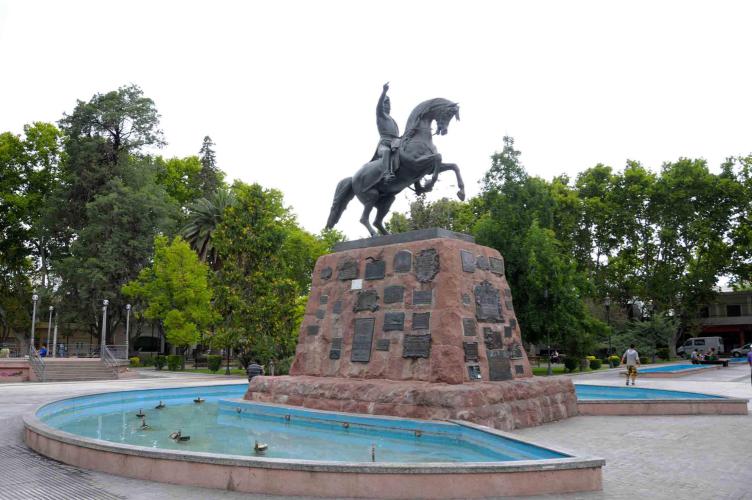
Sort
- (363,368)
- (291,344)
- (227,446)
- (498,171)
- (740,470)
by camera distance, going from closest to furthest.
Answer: (740,470) → (227,446) → (363,368) → (291,344) → (498,171)

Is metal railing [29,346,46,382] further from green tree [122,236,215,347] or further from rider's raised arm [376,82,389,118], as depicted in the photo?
rider's raised arm [376,82,389,118]

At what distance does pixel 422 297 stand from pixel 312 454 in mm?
4393

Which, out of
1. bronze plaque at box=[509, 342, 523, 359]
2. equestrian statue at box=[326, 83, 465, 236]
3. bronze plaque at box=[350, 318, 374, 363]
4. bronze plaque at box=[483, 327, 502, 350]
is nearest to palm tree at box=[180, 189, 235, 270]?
equestrian statue at box=[326, 83, 465, 236]

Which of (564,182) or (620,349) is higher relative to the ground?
(564,182)

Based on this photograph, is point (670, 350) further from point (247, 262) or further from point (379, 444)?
point (379, 444)

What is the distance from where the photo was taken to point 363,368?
1152cm

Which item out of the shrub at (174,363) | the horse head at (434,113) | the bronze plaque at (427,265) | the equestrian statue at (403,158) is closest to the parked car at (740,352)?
the shrub at (174,363)

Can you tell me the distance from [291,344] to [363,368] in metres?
19.0

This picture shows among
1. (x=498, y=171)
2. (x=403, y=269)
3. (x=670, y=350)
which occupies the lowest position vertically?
(x=670, y=350)

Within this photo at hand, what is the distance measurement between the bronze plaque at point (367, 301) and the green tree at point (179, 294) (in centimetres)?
2455

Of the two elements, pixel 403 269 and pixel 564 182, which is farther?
pixel 564 182

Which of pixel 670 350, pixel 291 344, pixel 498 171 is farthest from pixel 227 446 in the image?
pixel 670 350

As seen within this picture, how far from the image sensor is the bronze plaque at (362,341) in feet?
38.1

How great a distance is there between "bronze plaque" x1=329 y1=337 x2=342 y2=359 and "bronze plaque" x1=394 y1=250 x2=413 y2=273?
1980mm
